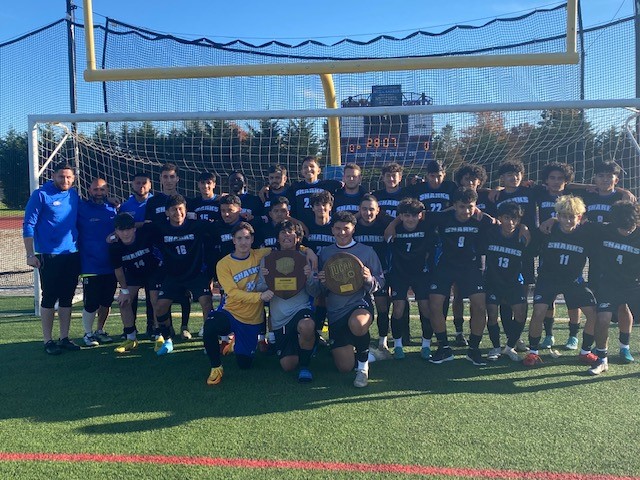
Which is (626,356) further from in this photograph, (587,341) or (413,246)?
(413,246)

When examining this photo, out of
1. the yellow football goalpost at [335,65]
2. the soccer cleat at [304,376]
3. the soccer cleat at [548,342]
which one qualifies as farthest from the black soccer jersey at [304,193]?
the soccer cleat at [548,342]

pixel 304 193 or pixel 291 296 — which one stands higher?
pixel 304 193

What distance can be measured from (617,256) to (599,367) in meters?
0.98

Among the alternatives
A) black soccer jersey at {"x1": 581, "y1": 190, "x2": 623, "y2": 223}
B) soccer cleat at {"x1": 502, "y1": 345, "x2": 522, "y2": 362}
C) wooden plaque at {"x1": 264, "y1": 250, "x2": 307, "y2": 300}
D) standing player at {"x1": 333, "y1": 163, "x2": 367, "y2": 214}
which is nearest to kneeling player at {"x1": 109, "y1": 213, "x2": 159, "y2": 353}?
wooden plaque at {"x1": 264, "y1": 250, "x2": 307, "y2": 300}

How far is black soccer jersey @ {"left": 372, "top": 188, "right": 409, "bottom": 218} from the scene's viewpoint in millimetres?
4984

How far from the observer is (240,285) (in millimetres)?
4328

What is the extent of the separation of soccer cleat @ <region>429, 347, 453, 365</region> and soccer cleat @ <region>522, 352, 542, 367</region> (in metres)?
0.64

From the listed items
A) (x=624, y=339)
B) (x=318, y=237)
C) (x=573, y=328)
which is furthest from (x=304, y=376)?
(x=624, y=339)

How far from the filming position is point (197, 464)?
271 centimetres

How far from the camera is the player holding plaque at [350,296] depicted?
4.04 m

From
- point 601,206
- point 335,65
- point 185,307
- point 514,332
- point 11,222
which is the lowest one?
point 514,332

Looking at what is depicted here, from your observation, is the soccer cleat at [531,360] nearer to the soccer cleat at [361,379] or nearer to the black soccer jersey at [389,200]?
the soccer cleat at [361,379]

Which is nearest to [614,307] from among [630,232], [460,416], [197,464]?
Answer: [630,232]

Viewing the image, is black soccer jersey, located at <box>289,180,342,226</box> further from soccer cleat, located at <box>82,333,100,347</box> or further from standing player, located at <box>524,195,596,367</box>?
soccer cleat, located at <box>82,333,100,347</box>
